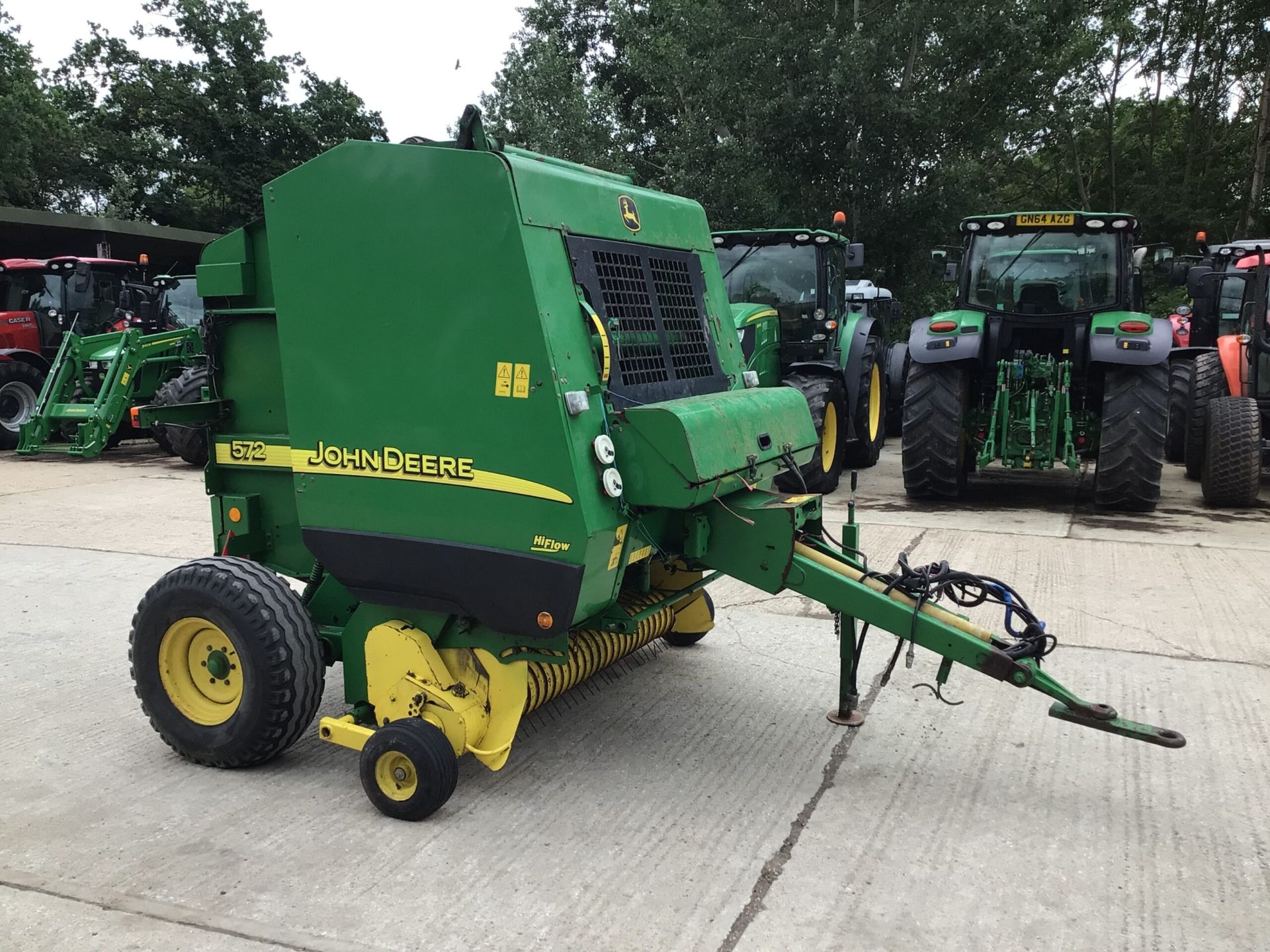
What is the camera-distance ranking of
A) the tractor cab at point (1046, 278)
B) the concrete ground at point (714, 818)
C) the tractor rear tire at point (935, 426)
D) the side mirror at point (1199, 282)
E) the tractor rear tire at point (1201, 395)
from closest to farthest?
the concrete ground at point (714, 818), the tractor rear tire at point (935, 426), the tractor cab at point (1046, 278), the tractor rear tire at point (1201, 395), the side mirror at point (1199, 282)

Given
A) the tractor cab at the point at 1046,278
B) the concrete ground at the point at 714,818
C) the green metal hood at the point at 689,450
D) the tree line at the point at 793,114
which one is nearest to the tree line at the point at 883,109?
the tree line at the point at 793,114

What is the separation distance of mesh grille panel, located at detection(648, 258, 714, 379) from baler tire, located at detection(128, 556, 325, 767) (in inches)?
65.0

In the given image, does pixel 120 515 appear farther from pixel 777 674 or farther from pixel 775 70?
pixel 775 70

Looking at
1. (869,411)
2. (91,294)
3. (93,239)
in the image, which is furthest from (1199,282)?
(93,239)

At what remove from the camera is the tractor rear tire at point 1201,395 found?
30.6ft

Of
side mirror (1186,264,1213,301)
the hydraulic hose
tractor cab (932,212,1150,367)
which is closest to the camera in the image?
the hydraulic hose

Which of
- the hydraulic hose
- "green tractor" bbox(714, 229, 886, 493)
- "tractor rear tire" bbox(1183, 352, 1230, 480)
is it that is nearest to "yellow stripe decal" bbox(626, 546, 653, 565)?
the hydraulic hose

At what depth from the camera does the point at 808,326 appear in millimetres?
9727

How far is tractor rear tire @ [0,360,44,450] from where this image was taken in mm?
13062

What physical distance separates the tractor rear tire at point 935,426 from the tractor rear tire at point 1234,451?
196 centimetres

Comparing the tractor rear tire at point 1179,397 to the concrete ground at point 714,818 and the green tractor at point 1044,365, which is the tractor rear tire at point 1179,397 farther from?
the concrete ground at point 714,818

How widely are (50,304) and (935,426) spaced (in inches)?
492

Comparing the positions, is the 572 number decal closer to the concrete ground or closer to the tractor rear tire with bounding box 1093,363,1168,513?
the concrete ground

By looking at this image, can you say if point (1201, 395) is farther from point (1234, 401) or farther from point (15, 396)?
point (15, 396)
